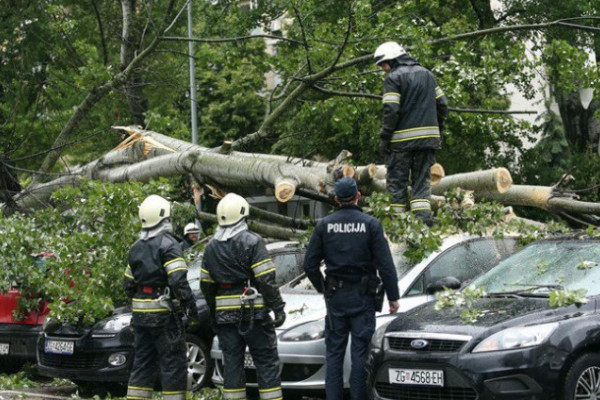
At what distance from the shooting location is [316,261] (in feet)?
27.5

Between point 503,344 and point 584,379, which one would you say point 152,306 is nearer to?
point 503,344

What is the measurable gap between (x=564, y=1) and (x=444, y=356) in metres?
15.1

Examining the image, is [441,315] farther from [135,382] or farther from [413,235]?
[135,382]

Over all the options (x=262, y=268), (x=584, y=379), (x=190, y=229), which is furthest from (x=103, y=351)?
(x=584, y=379)

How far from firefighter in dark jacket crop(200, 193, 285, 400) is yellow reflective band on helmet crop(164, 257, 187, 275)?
0.75ft

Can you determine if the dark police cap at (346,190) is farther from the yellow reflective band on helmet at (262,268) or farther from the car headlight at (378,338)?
the car headlight at (378,338)

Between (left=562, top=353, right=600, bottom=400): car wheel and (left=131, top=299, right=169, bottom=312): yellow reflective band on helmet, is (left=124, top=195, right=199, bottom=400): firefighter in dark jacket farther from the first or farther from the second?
(left=562, top=353, right=600, bottom=400): car wheel

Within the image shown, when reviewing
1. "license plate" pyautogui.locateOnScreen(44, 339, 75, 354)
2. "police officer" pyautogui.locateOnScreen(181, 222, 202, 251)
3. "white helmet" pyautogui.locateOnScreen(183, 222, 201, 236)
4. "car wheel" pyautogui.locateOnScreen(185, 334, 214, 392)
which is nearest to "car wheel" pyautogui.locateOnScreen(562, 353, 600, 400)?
"car wheel" pyautogui.locateOnScreen(185, 334, 214, 392)

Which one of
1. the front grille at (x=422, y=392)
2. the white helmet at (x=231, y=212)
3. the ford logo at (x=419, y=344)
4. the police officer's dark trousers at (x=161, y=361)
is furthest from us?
the police officer's dark trousers at (x=161, y=361)

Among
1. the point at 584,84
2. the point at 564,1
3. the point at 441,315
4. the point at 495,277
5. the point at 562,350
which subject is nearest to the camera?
the point at 562,350

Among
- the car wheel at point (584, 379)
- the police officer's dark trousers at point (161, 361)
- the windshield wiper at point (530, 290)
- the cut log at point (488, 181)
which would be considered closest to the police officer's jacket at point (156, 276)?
the police officer's dark trousers at point (161, 361)

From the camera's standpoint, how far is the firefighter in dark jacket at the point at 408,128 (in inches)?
388

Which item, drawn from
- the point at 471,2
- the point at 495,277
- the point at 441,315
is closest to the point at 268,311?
the point at 441,315

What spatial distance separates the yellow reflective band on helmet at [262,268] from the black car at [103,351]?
2489 millimetres
